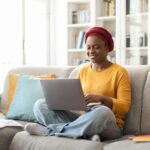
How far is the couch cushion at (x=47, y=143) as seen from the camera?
6.39 ft

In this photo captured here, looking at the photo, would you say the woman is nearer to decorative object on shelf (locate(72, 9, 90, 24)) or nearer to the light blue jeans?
the light blue jeans

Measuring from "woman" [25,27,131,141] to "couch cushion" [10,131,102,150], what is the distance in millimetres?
62

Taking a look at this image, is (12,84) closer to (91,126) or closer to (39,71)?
(39,71)

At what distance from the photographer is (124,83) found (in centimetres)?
236

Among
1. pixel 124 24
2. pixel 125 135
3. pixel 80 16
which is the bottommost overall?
pixel 125 135

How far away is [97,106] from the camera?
218 cm

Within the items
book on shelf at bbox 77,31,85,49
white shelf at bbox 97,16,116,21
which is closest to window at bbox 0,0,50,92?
book on shelf at bbox 77,31,85,49

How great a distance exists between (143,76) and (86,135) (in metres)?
0.65

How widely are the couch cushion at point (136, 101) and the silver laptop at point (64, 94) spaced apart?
42 cm

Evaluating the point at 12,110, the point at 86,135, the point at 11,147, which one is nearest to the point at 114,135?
the point at 86,135

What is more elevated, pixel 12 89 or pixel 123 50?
pixel 123 50

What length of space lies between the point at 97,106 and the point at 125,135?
314 millimetres

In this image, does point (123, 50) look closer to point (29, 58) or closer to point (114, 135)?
point (29, 58)

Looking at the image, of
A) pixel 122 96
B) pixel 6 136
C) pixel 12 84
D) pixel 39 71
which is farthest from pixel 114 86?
pixel 12 84
